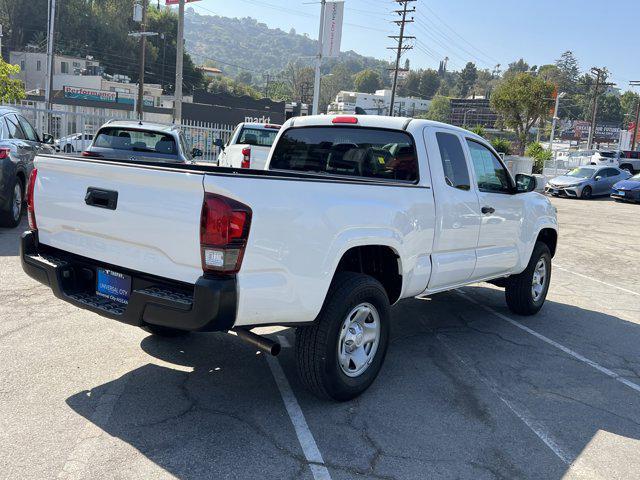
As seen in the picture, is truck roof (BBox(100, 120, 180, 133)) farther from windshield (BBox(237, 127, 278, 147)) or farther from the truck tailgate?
the truck tailgate

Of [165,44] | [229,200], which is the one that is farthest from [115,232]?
[165,44]

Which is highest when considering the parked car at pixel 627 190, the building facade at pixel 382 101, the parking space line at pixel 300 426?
the building facade at pixel 382 101

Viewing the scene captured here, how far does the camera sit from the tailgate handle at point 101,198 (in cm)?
366

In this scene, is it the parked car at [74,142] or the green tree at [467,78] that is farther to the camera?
the green tree at [467,78]

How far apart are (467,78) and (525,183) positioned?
19704 cm

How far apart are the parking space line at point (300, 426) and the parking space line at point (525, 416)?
1561 mm

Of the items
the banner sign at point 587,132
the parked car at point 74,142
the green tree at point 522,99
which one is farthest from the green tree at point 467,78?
the parked car at point 74,142

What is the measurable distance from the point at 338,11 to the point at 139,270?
22.0 meters

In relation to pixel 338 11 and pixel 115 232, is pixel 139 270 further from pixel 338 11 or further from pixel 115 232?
pixel 338 11

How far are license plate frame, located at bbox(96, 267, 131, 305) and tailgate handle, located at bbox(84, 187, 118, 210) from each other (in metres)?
0.43

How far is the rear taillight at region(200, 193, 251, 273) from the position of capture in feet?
10.6

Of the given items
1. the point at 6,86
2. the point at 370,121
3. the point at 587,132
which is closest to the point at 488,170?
the point at 370,121

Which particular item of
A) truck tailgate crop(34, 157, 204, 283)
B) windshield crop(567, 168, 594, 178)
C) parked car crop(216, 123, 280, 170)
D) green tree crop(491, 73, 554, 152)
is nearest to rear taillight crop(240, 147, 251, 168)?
parked car crop(216, 123, 280, 170)

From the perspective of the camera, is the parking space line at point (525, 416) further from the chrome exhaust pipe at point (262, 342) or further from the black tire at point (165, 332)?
the black tire at point (165, 332)
